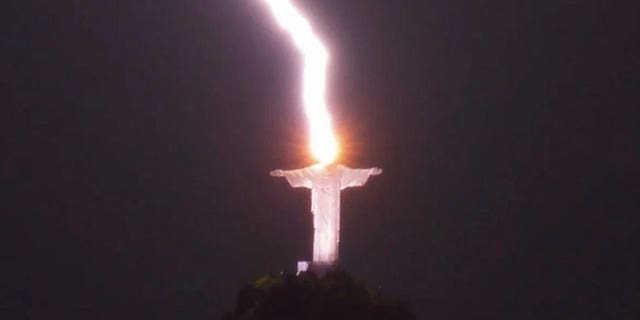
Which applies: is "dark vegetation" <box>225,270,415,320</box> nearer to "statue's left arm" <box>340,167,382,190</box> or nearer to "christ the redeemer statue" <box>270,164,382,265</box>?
"christ the redeemer statue" <box>270,164,382,265</box>

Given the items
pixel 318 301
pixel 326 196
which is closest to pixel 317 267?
pixel 326 196

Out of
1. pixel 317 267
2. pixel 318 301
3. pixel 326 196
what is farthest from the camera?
pixel 326 196

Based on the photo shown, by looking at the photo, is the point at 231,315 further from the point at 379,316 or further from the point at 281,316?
the point at 379,316

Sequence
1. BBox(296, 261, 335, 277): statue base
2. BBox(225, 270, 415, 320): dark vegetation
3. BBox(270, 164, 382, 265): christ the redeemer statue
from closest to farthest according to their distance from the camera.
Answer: BBox(225, 270, 415, 320): dark vegetation → BBox(296, 261, 335, 277): statue base → BBox(270, 164, 382, 265): christ the redeemer statue

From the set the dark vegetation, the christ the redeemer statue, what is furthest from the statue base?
the dark vegetation

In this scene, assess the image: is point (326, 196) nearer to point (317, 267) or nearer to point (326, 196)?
point (326, 196)

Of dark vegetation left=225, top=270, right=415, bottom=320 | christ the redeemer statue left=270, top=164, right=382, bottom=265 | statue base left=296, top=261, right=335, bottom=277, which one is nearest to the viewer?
dark vegetation left=225, top=270, right=415, bottom=320

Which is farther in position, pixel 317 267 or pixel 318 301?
Result: pixel 317 267

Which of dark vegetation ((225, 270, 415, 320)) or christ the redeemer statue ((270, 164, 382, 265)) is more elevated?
christ the redeemer statue ((270, 164, 382, 265))

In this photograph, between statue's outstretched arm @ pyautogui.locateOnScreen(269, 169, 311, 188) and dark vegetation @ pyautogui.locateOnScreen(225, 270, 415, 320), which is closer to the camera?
dark vegetation @ pyautogui.locateOnScreen(225, 270, 415, 320)
